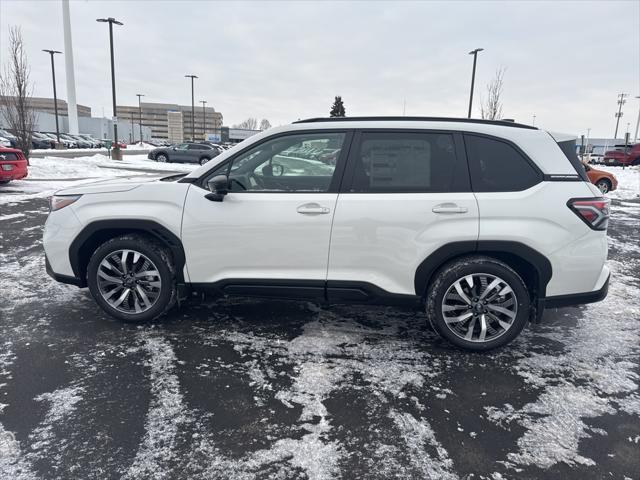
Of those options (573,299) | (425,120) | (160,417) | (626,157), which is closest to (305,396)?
(160,417)

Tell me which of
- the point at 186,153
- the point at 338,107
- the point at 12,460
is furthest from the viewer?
the point at 338,107

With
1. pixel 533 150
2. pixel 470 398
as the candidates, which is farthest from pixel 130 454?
pixel 533 150

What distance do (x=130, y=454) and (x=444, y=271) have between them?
2.54 metres

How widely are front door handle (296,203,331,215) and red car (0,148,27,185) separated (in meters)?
12.6

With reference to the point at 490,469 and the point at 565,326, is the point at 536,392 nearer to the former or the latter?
the point at 490,469

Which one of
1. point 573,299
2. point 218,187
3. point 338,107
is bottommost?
point 573,299

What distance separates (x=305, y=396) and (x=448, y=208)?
1.80 m

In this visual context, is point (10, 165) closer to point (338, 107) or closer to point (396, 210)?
point (396, 210)

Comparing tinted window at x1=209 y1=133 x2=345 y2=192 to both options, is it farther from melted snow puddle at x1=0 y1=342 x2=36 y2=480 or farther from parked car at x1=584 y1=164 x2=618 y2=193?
parked car at x1=584 y1=164 x2=618 y2=193

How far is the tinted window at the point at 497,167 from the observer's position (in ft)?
11.3

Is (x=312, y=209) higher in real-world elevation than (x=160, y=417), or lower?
higher

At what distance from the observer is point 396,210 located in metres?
3.45

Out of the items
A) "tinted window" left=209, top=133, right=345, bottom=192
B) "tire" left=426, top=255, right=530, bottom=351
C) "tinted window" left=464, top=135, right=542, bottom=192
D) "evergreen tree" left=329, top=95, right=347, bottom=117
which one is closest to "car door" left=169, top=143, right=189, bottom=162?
"evergreen tree" left=329, top=95, right=347, bottom=117

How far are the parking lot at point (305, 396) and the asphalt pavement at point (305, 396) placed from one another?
0.01 m
